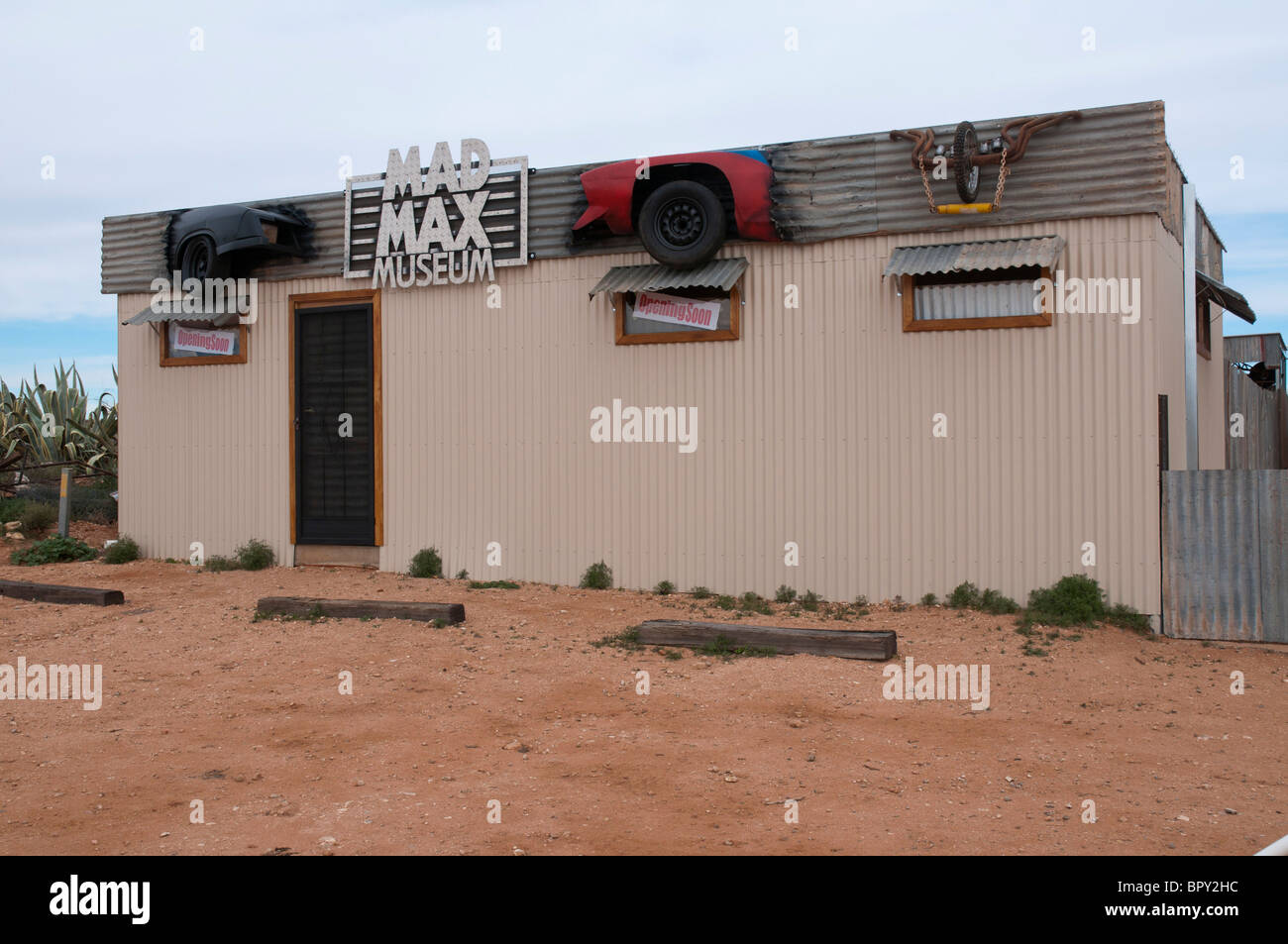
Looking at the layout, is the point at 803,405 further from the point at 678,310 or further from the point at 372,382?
the point at 372,382

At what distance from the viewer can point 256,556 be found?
476 inches

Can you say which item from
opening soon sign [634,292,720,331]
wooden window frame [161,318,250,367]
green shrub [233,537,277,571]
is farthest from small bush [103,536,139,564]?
opening soon sign [634,292,720,331]

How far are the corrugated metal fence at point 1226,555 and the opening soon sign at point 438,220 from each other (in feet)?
22.0

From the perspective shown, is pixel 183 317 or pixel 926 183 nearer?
pixel 926 183

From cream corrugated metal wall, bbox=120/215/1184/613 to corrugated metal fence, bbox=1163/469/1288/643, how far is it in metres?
0.19

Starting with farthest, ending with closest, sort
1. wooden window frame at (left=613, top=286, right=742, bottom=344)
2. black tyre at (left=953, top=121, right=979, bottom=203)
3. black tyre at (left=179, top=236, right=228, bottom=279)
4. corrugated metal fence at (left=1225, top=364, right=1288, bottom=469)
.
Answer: corrugated metal fence at (left=1225, top=364, right=1288, bottom=469) < black tyre at (left=179, top=236, right=228, bottom=279) < wooden window frame at (left=613, top=286, right=742, bottom=344) < black tyre at (left=953, top=121, right=979, bottom=203)

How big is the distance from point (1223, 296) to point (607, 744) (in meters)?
9.33

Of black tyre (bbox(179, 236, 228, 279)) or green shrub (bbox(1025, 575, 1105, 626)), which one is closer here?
green shrub (bbox(1025, 575, 1105, 626))

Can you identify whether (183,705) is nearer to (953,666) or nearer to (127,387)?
(953,666)

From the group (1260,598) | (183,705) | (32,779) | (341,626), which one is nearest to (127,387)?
(341,626)

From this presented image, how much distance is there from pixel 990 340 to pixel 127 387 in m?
10.4

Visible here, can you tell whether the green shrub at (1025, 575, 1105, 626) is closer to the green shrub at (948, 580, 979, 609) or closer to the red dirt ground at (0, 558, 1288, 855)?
the red dirt ground at (0, 558, 1288, 855)

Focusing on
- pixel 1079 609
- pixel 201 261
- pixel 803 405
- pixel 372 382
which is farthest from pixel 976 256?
pixel 201 261

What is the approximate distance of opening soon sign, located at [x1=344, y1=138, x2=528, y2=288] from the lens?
36.6 feet
